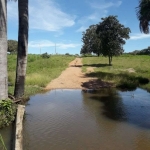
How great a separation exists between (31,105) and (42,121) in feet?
10.1

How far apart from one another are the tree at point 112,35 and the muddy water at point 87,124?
18998mm

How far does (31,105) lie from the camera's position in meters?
12.1

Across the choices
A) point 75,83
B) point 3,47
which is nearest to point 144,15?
point 75,83

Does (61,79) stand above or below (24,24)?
below

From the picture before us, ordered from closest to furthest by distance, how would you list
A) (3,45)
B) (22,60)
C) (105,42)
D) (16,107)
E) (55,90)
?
(3,45)
(16,107)
(22,60)
(55,90)
(105,42)

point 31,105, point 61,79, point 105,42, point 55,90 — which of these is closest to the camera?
point 31,105

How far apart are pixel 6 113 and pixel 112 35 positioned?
26.2 meters

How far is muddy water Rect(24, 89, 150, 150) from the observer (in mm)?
6914

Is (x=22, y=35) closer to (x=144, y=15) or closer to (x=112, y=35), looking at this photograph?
(x=144, y=15)

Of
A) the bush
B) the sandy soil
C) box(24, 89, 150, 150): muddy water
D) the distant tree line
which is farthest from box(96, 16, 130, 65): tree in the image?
the bush

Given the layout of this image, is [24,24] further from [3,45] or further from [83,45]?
[83,45]

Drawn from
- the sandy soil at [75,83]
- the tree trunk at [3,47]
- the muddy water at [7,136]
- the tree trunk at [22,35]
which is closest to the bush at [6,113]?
the muddy water at [7,136]

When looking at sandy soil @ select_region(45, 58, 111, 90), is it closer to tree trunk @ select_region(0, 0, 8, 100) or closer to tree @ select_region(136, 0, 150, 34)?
tree @ select_region(136, 0, 150, 34)

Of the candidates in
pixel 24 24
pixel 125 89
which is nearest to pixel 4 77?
pixel 24 24
